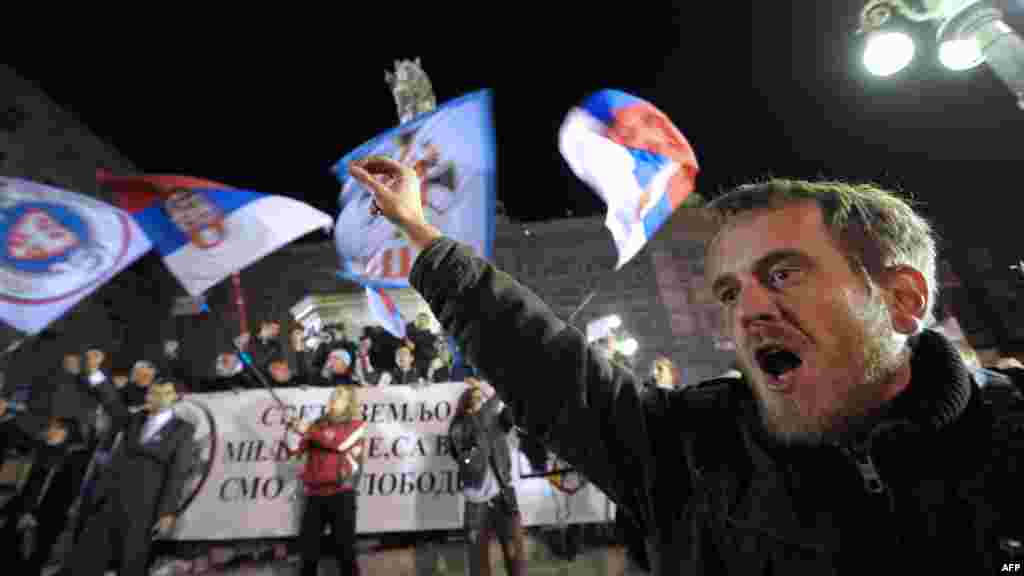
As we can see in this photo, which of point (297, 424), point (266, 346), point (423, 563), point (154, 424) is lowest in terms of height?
point (423, 563)

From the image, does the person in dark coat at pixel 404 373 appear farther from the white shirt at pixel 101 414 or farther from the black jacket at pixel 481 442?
the white shirt at pixel 101 414

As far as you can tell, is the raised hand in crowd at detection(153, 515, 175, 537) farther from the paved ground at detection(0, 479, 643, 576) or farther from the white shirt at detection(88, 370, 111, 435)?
the white shirt at detection(88, 370, 111, 435)

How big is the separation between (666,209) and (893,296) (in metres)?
4.18

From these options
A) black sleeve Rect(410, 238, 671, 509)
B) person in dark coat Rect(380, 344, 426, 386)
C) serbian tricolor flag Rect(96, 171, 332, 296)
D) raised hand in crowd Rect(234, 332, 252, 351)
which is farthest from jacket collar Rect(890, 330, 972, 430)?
raised hand in crowd Rect(234, 332, 252, 351)

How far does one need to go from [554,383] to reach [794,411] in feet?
1.72

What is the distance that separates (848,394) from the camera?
1.03m

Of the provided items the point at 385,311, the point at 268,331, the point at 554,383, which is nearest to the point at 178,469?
the point at 385,311

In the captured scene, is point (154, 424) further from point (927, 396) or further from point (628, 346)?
point (628, 346)

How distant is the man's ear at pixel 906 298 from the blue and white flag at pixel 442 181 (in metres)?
2.76

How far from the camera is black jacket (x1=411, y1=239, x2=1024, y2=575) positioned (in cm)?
86

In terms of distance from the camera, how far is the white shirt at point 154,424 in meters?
5.49

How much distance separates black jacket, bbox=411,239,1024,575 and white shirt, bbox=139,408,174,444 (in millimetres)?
6136

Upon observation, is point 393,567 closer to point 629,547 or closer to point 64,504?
point 64,504

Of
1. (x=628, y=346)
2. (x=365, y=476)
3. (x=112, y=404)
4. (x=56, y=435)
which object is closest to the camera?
(x=365, y=476)
